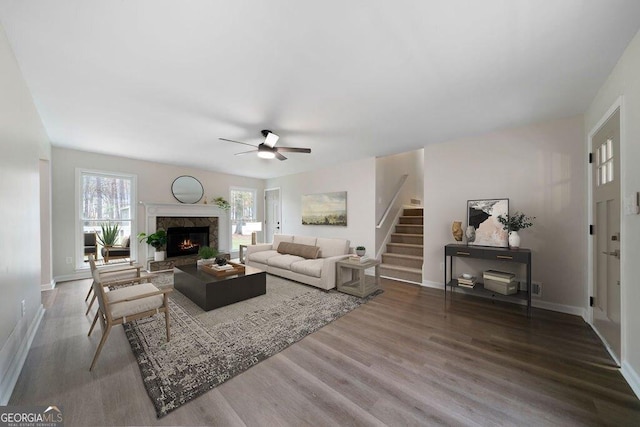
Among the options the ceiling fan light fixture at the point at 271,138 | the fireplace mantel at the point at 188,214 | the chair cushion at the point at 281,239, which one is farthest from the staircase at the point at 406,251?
the fireplace mantel at the point at 188,214

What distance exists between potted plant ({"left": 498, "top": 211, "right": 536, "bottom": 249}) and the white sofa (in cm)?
235

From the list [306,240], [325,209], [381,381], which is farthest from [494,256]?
[325,209]

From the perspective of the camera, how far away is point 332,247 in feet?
15.0

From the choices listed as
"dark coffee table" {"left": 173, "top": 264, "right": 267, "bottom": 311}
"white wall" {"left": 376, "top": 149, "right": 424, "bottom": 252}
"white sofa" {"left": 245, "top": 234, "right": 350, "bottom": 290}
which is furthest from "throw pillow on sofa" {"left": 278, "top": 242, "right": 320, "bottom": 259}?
"white wall" {"left": 376, "top": 149, "right": 424, "bottom": 252}

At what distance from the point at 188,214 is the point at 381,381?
5.67m

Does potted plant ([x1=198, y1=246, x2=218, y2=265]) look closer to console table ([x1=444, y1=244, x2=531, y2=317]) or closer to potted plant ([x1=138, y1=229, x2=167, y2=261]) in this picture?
potted plant ([x1=138, y1=229, x2=167, y2=261])

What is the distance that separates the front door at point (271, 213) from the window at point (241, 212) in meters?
0.38

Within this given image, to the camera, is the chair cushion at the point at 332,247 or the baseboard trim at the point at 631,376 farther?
the chair cushion at the point at 332,247

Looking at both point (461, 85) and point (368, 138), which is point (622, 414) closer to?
point (461, 85)

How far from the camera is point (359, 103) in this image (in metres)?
2.59

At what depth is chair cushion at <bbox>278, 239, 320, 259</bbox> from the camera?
15.2 ft

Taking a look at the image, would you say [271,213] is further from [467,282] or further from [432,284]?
[467,282]

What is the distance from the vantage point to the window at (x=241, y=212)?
6961mm

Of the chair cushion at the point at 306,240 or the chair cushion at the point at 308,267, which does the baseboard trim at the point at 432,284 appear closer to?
the chair cushion at the point at 308,267
